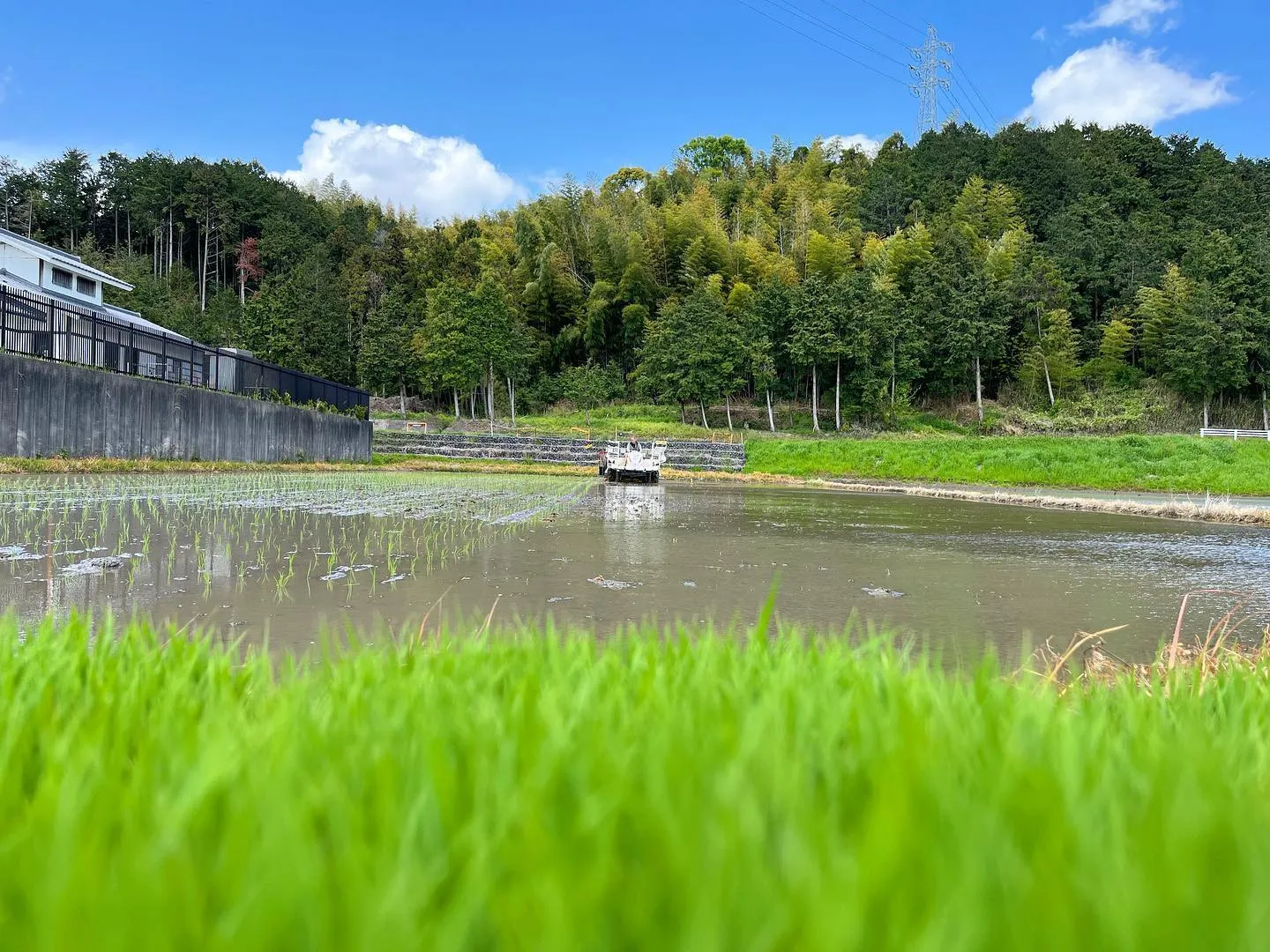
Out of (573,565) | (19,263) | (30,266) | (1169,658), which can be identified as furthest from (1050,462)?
(19,263)

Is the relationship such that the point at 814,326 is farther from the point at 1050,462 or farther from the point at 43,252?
the point at 43,252

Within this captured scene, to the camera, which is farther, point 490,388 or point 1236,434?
point 490,388

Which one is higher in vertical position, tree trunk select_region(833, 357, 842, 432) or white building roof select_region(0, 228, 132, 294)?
white building roof select_region(0, 228, 132, 294)

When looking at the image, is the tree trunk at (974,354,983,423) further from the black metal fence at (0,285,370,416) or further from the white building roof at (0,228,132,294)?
the white building roof at (0,228,132,294)

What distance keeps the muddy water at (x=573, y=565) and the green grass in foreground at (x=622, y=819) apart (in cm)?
57

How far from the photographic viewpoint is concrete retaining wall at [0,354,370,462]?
1205 centimetres

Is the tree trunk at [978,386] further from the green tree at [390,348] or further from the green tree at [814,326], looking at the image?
the green tree at [390,348]

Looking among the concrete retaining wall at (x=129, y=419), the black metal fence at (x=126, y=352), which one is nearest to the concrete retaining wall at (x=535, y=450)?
the black metal fence at (x=126, y=352)

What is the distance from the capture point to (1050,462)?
80.8ft

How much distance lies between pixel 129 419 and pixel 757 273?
42.6 meters

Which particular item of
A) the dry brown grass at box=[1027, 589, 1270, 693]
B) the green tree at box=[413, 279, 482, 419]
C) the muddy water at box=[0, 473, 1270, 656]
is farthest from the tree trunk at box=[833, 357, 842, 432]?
the dry brown grass at box=[1027, 589, 1270, 693]

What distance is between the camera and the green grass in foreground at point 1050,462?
866 inches

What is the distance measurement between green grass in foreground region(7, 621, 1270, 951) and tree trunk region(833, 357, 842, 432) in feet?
142

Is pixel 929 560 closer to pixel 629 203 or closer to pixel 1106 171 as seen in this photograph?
pixel 629 203
